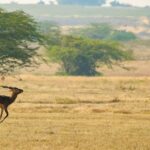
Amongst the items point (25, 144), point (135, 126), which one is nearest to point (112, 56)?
point (135, 126)

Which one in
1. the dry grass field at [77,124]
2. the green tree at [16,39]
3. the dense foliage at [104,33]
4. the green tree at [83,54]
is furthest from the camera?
the dense foliage at [104,33]

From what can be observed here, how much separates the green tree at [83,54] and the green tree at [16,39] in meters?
21.3

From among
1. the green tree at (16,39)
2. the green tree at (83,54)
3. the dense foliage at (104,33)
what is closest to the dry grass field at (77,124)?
the green tree at (16,39)

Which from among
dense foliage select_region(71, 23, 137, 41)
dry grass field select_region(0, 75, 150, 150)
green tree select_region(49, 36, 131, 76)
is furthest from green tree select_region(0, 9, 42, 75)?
dense foliage select_region(71, 23, 137, 41)

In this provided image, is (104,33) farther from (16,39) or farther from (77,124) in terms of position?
(77,124)

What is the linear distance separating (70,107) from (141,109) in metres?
2.71

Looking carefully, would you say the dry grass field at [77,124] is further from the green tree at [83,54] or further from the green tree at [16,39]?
the green tree at [83,54]

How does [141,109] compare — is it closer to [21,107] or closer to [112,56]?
[21,107]

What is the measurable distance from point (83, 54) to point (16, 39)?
24.7 metres

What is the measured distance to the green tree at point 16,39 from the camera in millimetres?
38906

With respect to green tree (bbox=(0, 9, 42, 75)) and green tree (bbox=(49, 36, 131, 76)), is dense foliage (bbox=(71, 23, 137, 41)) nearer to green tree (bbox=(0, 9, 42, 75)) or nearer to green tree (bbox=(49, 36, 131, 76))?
green tree (bbox=(49, 36, 131, 76))

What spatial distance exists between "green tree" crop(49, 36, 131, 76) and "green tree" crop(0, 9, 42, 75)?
21.3 meters

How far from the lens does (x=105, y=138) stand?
18094 millimetres

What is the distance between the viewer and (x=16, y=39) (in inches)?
1640
